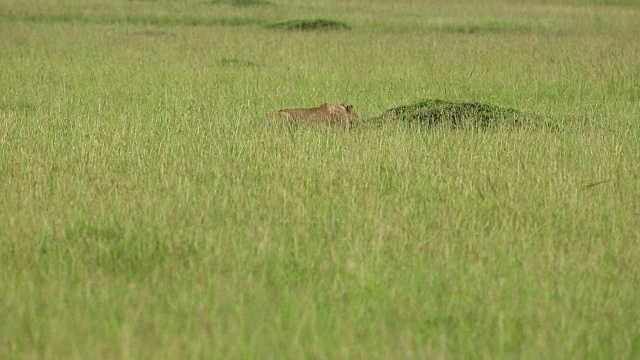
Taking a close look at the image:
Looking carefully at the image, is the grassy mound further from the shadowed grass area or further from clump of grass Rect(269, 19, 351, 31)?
the shadowed grass area

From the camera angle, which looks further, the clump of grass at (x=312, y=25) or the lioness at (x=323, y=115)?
the clump of grass at (x=312, y=25)

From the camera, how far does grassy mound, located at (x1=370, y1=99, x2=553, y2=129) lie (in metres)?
8.72

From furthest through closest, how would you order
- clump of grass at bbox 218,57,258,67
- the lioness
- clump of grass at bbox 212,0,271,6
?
clump of grass at bbox 212,0,271,6, clump of grass at bbox 218,57,258,67, the lioness

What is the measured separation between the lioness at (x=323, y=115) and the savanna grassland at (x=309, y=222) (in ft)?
0.70

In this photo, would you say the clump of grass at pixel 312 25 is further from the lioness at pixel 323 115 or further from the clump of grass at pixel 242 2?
the lioness at pixel 323 115

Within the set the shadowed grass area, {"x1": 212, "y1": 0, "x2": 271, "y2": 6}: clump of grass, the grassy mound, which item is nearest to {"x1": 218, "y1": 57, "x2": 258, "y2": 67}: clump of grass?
the grassy mound

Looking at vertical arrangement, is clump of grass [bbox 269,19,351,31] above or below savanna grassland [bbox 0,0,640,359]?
below

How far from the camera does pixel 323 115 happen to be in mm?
8742

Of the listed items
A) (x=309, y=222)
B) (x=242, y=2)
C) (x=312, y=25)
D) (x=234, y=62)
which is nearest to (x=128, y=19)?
(x=312, y=25)

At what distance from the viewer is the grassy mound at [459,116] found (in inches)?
343

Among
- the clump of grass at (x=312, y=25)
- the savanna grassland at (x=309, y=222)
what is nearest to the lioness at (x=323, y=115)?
the savanna grassland at (x=309, y=222)

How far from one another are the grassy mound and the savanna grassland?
0.67 ft

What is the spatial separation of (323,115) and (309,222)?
3.62 m

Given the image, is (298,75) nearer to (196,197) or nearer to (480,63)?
(480,63)
